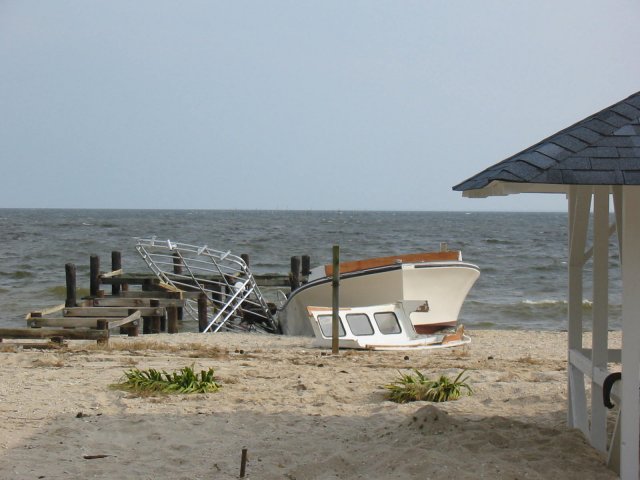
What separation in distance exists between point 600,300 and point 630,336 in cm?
86

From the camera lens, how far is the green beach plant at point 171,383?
347 inches

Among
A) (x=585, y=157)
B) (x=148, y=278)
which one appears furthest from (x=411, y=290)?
(x=585, y=157)

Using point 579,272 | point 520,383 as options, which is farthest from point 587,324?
point 579,272

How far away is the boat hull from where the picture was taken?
15.6 metres

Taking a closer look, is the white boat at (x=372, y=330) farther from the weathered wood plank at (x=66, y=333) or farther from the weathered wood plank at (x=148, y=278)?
the weathered wood plank at (x=148, y=278)

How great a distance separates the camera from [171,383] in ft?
29.3

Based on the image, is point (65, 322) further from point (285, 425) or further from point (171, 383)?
point (285, 425)

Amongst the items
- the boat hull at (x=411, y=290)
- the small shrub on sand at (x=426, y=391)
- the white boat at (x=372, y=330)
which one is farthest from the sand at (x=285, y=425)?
the boat hull at (x=411, y=290)

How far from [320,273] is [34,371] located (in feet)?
24.7

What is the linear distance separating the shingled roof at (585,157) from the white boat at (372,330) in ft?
27.5

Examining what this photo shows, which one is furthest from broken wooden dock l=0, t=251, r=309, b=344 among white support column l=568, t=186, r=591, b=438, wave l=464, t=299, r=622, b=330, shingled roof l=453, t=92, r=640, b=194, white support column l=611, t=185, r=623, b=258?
white support column l=611, t=185, r=623, b=258

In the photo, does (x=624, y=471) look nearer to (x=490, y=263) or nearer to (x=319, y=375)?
(x=319, y=375)

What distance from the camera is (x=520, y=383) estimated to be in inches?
367

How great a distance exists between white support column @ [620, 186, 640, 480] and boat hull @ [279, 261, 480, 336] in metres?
9.64
